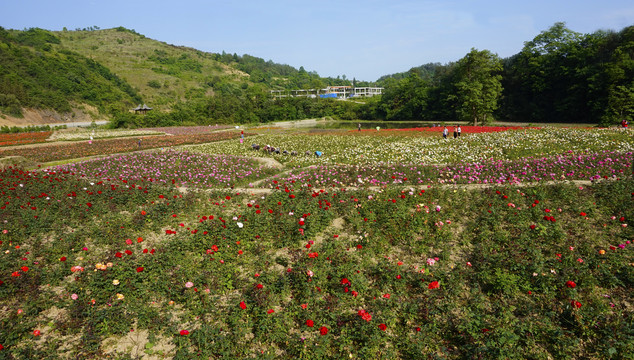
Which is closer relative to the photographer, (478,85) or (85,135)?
(85,135)

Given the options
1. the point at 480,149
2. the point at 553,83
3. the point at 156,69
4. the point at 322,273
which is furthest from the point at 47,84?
the point at 553,83

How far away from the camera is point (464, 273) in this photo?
5922 mm

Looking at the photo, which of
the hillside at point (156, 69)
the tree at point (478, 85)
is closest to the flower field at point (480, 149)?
the tree at point (478, 85)

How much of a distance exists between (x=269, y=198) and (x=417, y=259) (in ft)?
15.5

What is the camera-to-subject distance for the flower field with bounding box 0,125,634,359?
4.43 metres

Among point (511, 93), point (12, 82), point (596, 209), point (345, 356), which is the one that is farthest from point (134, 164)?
point (12, 82)

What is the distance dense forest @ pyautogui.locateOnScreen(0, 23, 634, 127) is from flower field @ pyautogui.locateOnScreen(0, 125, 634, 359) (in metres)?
36.9

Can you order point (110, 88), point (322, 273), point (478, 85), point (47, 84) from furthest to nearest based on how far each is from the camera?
point (110, 88), point (47, 84), point (478, 85), point (322, 273)

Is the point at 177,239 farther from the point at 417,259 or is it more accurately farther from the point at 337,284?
the point at 417,259

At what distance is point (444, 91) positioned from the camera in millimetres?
69312

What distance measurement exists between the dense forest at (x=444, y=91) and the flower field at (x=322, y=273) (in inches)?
1454

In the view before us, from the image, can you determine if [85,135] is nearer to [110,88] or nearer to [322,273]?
[322,273]

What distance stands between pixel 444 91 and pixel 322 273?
73.1m

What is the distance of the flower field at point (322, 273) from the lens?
4434 mm
